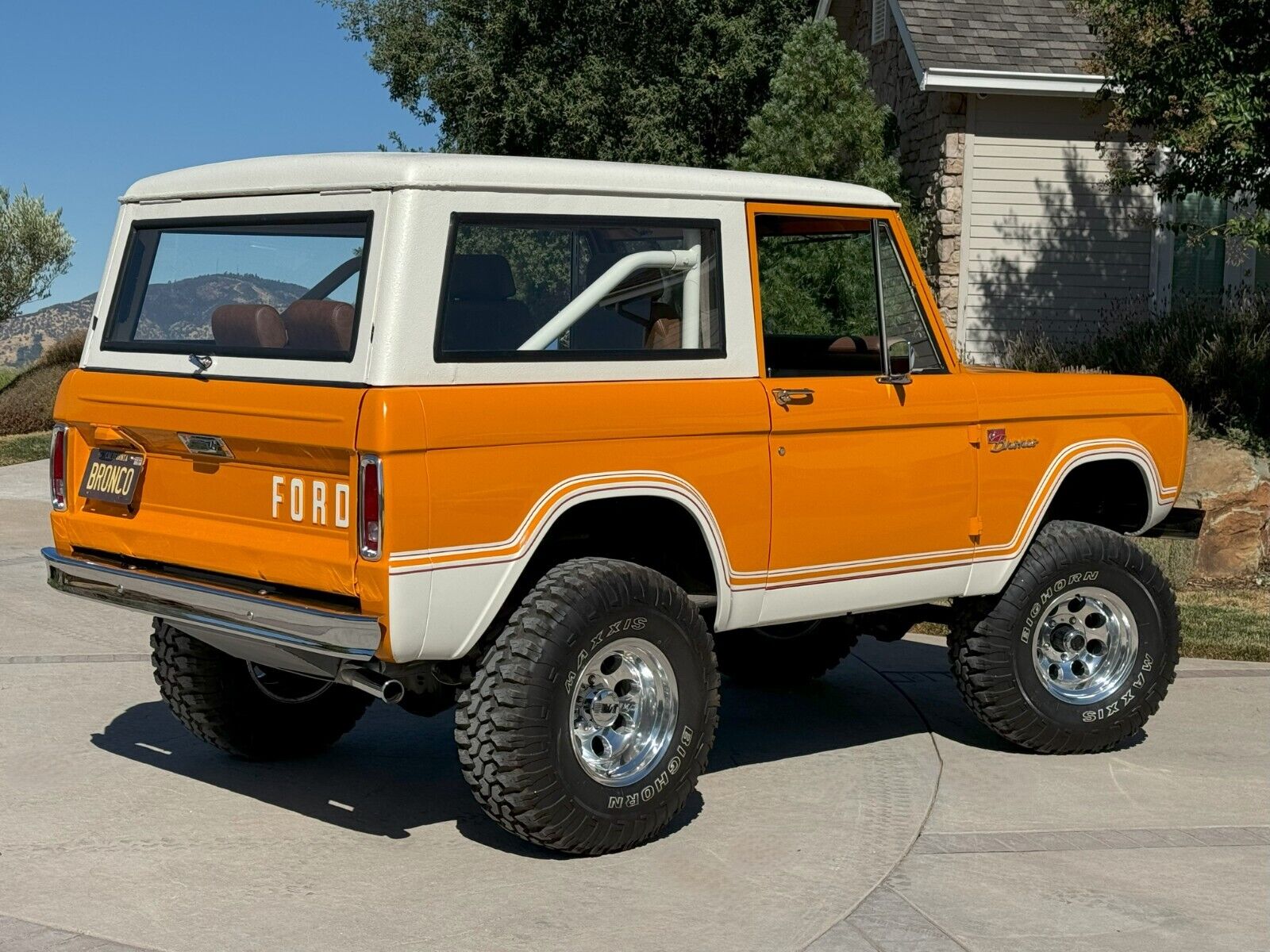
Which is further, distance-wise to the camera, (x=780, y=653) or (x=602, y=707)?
(x=780, y=653)

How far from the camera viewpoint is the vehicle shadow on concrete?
5867 millimetres

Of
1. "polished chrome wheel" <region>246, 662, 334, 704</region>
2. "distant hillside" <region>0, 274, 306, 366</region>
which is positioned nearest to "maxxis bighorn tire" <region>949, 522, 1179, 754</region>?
"polished chrome wheel" <region>246, 662, 334, 704</region>

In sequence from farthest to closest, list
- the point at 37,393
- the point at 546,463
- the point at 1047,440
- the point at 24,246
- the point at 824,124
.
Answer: the point at 24,246
the point at 37,393
the point at 824,124
the point at 1047,440
the point at 546,463

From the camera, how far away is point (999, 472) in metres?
6.38

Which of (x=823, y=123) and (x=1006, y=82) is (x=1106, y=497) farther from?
(x=823, y=123)

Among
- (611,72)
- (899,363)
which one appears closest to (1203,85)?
(899,363)

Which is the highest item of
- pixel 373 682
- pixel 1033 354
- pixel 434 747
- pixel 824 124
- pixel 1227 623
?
pixel 824 124

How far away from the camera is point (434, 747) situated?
674 centimetres

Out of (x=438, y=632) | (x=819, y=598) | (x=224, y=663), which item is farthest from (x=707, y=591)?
(x=224, y=663)

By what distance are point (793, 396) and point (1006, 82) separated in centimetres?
1187

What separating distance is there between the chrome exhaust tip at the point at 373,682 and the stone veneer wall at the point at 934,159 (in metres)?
13.1

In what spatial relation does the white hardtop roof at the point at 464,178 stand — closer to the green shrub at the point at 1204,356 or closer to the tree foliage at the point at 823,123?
the green shrub at the point at 1204,356

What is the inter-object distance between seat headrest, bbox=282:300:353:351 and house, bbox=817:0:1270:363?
41.8 ft

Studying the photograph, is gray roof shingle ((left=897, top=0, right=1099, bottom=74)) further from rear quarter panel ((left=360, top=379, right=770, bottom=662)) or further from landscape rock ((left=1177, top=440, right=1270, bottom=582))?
rear quarter panel ((left=360, top=379, right=770, bottom=662))
